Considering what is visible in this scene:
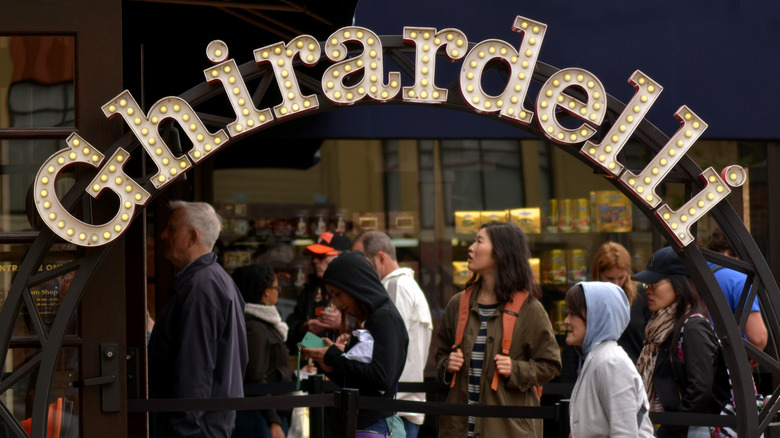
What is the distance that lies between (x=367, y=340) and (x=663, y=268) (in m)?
1.75

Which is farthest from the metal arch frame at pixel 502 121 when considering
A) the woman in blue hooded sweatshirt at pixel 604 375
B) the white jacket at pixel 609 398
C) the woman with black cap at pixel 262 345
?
the woman with black cap at pixel 262 345

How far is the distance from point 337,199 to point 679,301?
3913 millimetres

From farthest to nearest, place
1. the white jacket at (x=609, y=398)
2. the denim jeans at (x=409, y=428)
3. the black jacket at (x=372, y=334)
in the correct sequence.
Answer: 1. the denim jeans at (x=409, y=428)
2. the black jacket at (x=372, y=334)
3. the white jacket at (x=609, y=398)

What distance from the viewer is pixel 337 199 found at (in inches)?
360

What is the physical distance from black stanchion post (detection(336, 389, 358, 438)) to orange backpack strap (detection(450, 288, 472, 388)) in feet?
2.60

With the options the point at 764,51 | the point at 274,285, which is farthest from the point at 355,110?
the point at 764,51

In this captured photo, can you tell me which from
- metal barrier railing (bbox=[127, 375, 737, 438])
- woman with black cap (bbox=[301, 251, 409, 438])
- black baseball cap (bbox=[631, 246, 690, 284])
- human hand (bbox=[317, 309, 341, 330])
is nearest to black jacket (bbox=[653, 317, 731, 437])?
metal barrier railing (bbox=[127, 375, 737, 438])

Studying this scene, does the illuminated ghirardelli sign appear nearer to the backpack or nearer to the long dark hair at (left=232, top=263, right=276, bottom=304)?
the backpack

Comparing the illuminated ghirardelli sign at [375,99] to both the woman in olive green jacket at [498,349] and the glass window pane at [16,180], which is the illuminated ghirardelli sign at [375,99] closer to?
the glass window pane at [16,180]

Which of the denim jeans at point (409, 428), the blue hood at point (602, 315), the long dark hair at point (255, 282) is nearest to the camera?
the blue hood at point (602, 315)

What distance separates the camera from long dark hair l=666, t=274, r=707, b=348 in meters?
5.81

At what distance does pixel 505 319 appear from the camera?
5.91m

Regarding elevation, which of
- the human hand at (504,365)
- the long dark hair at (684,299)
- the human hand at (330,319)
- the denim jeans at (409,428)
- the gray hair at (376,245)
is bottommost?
the denim jeans at (409,428)

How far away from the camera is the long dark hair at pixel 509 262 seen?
236 inches
